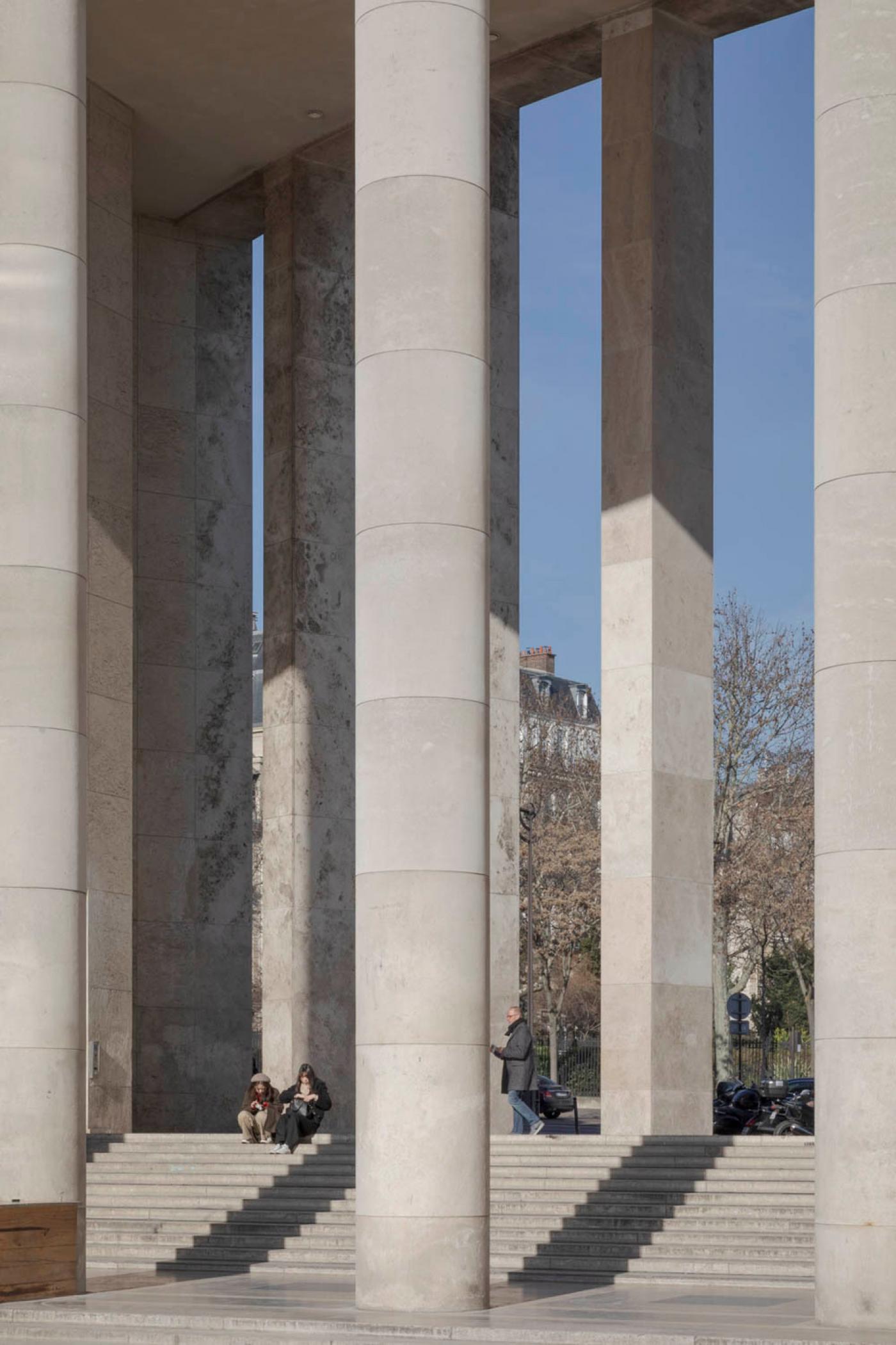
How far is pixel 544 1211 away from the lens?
24797 millimetres

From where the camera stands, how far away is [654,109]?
34.0 metres

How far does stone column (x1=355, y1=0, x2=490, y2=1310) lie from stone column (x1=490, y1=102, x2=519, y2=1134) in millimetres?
16678

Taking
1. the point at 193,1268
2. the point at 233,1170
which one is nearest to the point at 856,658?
the point at 193,1268

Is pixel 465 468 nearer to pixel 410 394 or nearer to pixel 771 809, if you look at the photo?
pixel 410 394

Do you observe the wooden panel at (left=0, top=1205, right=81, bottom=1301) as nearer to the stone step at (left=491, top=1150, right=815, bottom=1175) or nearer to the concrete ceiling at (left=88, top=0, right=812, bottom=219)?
the stone step at (left=491, top=1150, right=815, bottom=1175)

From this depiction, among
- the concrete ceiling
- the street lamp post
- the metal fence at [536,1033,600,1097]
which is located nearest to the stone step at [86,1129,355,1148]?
the concrete ceiling

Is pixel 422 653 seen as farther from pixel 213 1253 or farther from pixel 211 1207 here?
pixel 211 1207

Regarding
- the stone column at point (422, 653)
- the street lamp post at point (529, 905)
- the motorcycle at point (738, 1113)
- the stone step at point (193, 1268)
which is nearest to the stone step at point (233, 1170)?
the stone step at point (193, 1268)

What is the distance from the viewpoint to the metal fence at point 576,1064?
83969 mm

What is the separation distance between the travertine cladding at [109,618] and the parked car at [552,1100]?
27.9 meters

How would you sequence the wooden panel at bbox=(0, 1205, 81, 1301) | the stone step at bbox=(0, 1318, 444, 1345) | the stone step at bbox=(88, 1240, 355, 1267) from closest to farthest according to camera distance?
1. the stone step at bbox=(0, 1318, 444, 1345)
2. the wooden panel at bbox=(0, 1205, 81, 1301)
3. the stone step at bbox=(88, 1240, 355, 1267)

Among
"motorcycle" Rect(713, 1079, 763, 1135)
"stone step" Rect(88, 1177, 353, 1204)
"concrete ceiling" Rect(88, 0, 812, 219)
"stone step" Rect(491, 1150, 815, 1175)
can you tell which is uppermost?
"concrete ceiling" Rect(88, 0, 812, 219)

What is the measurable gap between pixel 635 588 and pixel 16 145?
13949 mm

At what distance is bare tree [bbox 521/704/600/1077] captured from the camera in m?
76.2
